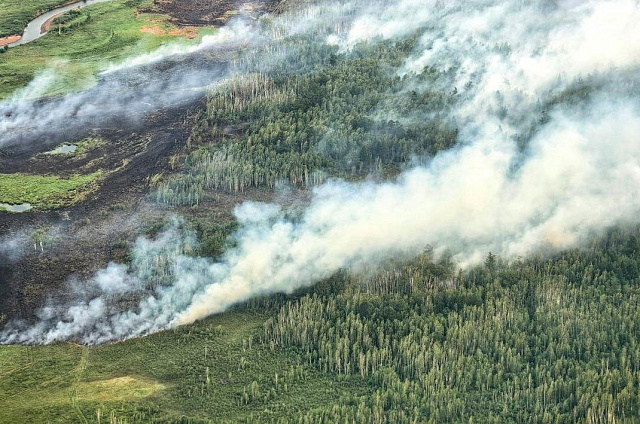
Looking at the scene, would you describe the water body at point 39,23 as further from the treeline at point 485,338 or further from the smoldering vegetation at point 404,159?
the treeline at point 485,338

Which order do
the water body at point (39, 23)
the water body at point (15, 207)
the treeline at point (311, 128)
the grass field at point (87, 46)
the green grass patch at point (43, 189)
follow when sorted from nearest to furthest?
the water body at point (15, 207) < the green grass patch at point (43, 189) < the treeline at point (311, 128) < the grass field at point (87, 46) < the water body at point (39, 23)

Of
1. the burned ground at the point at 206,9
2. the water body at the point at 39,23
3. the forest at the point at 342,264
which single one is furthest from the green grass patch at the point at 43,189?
the burned ground at the point at 206,9

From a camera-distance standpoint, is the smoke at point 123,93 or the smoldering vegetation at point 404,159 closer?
the smoldering vegetation at point 404,159

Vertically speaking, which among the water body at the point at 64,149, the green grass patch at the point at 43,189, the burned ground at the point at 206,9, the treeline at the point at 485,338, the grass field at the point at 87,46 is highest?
the burned ground at the point at 206,9

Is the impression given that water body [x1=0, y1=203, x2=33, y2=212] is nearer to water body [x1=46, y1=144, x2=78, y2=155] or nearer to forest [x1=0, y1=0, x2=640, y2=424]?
forest [x1=0, y1=0, x2=640, y2=424]

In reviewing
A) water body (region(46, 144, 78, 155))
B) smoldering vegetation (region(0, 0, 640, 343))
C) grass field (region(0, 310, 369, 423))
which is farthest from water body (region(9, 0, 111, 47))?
grass field (region(0, 310, 369, 423))

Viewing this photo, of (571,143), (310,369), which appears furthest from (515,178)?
(310,369)
